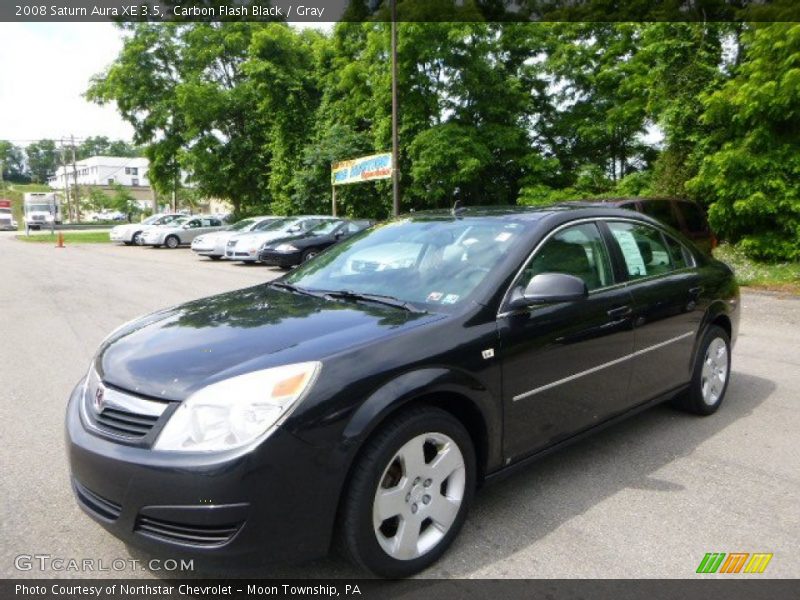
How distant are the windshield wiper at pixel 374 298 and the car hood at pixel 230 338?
0.07 meters

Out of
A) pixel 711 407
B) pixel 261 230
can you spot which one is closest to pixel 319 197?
pixel 261 230

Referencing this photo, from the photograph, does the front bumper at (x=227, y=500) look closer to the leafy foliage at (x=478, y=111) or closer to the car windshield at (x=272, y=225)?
the leafy foliage at (x=478, y=111)

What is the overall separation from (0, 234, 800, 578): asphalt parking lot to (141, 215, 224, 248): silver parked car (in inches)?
889

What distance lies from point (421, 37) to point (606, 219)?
18.0 meters

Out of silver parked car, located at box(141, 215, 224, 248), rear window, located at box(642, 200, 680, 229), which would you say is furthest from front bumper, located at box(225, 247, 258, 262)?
rear window, located at box(642, 200, 680, 229)

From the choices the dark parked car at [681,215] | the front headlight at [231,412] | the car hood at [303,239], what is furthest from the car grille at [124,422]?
the car hood at [303,239]

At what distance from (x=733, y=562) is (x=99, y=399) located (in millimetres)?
2859

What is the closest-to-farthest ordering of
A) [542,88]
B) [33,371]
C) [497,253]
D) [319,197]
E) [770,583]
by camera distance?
1. [770,583]
2. [497,253]
3. [33,371]
4. [542,88]
5. [319,197]

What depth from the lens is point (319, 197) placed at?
93.5 feet

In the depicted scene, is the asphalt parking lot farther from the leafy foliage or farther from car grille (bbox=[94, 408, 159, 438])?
the leafy foliage

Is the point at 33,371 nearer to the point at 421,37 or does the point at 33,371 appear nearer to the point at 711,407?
the point at 711,407

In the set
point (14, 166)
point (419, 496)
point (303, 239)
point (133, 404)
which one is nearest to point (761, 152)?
point (303, 239)

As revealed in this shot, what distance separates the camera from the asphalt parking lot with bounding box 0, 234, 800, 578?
2750 mm

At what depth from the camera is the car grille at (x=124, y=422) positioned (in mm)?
2361
